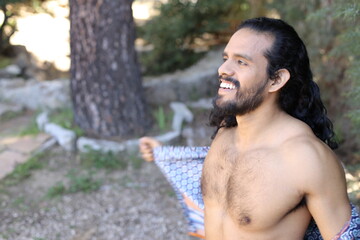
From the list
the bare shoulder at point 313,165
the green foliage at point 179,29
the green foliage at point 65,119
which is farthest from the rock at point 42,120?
the bare shoulder at point 313,165

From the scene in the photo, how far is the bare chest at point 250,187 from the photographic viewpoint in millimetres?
1969

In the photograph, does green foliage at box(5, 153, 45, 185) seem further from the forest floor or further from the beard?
the beard

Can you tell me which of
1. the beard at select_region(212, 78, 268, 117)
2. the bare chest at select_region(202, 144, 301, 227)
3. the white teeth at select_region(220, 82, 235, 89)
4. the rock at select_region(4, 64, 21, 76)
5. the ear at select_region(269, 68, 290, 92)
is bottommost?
the rock at select_region(4, 64, 21, 76)

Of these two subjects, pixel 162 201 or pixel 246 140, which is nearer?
pixel 246 140

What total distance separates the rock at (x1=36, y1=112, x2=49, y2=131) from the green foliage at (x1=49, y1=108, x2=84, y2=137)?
5 cm

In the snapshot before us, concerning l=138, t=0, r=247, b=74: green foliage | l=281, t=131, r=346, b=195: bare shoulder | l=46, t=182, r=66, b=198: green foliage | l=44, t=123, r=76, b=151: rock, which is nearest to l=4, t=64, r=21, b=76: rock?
l=138, t=0, r=247, b=74: green foliage

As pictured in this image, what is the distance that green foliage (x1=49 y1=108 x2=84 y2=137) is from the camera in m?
4.94

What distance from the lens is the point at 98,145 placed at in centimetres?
470

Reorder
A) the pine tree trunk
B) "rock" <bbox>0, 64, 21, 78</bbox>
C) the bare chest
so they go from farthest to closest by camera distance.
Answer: "rock" <bbox>0, 64, 21, 78</bbox>
the pine tree trunk
the bare chest

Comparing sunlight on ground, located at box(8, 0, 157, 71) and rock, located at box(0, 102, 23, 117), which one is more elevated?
sunlight on ground, located at box(8, 0, 157, 71)

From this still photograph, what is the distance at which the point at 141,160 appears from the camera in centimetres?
470

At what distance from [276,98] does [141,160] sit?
2744mm

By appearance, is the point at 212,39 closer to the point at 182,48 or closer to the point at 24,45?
the point at 182,48

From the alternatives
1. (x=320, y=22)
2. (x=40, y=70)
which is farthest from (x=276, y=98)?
(x=40, y=70)
